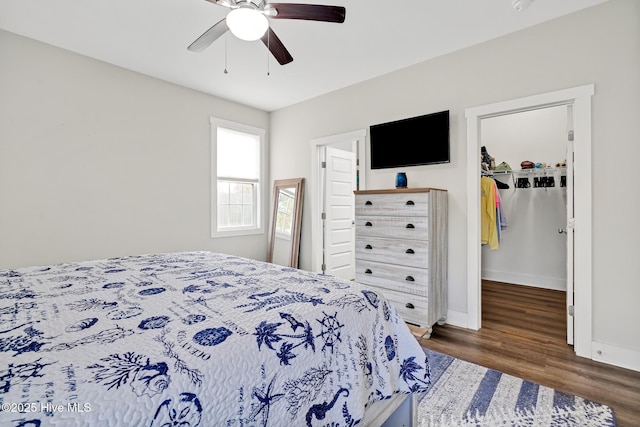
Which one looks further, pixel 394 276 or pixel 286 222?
pixel 286 222

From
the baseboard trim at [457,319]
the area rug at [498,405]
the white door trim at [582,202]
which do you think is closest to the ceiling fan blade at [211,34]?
the white door trim at [582,202]

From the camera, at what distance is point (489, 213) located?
157 inches

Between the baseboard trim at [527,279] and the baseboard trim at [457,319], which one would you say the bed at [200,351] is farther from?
the baseboard trim at [527,279]

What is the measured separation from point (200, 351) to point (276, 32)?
2711 mm

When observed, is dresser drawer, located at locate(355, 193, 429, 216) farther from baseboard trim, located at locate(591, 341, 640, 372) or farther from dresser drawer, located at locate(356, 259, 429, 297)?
Answer: baseboard trim, located at locate(591, 341, 640, 372)

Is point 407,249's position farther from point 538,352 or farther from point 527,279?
point 527,279

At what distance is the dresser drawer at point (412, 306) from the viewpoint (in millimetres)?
2779

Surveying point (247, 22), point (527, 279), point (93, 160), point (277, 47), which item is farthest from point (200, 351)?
point (527, 279)

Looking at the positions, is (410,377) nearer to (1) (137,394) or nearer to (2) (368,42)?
(1) (137,394)

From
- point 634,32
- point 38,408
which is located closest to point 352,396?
point 38,408

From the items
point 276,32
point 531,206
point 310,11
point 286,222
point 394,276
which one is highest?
point 276,32

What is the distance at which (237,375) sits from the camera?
81 centimetres

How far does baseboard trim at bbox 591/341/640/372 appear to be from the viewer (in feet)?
7.14

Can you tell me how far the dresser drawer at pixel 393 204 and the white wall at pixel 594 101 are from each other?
481 mm
